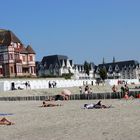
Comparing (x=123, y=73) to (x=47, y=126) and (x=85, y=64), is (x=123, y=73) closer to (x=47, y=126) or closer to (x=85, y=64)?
(x=85, y=64)

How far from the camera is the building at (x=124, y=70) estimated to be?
180 m

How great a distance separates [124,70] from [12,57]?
325ft

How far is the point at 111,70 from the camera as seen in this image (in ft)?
609

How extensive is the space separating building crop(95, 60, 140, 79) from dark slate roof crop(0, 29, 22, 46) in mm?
90031

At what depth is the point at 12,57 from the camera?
8888 centimetres

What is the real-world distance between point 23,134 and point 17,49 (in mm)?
75565

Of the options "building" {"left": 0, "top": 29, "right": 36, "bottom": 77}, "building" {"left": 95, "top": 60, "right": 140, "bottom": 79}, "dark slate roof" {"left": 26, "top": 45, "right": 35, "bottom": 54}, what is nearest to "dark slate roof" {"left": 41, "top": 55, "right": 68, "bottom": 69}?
"building" {"left": 95, "top": 60, "right": 140, "bottom": 79}

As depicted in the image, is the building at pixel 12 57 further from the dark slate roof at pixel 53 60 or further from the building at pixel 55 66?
the dark slate roof at pixel 53 60

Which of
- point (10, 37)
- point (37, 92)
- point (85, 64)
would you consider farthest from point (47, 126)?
point (85, 64)

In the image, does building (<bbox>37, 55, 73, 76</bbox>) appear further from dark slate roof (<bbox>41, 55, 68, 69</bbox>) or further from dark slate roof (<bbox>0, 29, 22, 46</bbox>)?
dark slate roof (<bbox>0, 29, 22, 46</bbox>)

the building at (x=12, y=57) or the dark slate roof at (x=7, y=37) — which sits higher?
the dark slate roof at (x=7, y=37)

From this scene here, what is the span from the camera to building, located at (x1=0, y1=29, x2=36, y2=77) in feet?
290

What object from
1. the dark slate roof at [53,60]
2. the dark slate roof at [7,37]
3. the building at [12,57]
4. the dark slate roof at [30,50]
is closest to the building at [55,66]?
the dark slate roof at [53,60]

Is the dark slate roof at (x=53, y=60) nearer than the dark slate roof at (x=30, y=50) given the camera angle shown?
No
